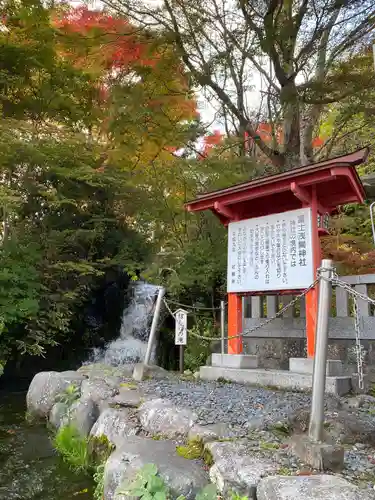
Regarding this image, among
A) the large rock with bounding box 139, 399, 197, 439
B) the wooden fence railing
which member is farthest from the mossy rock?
the wooden fence railing

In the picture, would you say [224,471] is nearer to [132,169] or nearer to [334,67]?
[334,67]

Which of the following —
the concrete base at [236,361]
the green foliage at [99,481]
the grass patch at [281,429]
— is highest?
the concrete base at [236,361]

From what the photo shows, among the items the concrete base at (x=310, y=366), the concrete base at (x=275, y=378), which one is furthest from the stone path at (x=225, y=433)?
the concrete base at (x=310, y=366)

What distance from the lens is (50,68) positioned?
1205 cm

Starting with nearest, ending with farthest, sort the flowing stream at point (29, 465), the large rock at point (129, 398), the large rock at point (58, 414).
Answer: the flowing stream at point (29, 465) → the large rock at point (129, 398) → the large rock at point (58, 414)

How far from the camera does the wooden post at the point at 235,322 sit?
23.5ft

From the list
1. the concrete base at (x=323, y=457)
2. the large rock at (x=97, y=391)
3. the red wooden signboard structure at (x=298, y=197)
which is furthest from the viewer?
the red wooden signboard structure at (x=298, y=197)

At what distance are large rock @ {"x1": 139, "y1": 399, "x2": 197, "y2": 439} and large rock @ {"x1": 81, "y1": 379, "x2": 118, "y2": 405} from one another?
3.69 feet

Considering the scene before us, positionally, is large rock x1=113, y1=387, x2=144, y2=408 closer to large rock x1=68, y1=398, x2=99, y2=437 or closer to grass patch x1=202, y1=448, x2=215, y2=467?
large rock x1=68, y1=398, x2=99, y2=437

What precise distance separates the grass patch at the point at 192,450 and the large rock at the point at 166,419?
0.31 m

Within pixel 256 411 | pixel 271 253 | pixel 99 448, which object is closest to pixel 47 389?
pixel 99 448

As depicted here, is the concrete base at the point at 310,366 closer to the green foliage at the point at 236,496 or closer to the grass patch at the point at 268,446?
the grass patch at the point at 268,446

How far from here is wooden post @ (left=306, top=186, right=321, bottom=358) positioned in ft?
20.4

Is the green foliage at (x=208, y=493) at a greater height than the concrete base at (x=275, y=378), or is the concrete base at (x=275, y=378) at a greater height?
the concrete base at (x=275, y=378)
